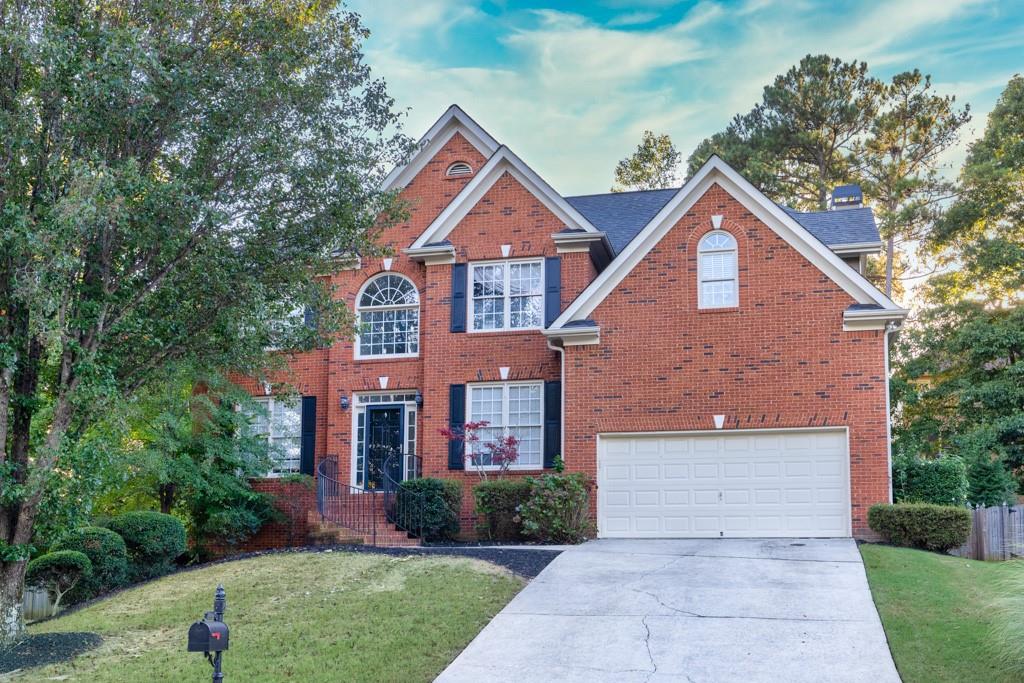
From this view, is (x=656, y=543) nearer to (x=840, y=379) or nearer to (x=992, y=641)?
(x=840, y=379)

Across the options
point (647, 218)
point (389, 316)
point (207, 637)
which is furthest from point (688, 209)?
point (207, 637)

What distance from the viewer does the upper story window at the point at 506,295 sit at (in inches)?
754

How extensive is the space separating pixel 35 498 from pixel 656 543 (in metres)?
9.32

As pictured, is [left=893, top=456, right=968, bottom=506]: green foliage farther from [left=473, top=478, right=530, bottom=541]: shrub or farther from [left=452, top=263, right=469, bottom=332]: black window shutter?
[left=452, top=263, right=469, bottom=332]: black window shutter

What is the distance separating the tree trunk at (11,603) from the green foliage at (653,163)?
31.1 metres

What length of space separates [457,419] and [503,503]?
2687 millimetres

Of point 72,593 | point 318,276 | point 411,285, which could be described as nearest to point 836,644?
point 318,276

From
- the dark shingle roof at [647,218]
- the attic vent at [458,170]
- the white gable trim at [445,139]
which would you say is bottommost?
the dark shingle roof at [647,218]

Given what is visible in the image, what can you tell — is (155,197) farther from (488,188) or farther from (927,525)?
(927,525)

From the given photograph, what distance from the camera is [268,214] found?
12.4 meters

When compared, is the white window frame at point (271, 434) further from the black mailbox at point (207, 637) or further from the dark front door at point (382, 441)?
the black mailbox at point (207, 637)

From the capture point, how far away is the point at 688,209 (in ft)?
57.7

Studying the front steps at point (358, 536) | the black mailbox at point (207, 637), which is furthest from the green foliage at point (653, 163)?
the black mailbox at point (207, 637)

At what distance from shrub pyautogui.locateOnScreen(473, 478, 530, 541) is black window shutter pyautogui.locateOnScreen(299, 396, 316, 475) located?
15.2 feet
